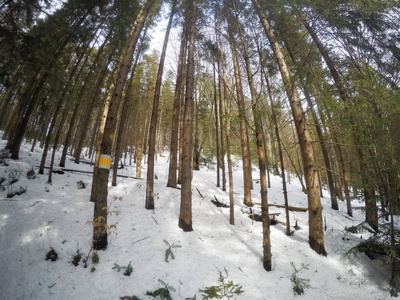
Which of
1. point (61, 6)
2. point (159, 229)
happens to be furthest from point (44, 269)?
point (61, 6)

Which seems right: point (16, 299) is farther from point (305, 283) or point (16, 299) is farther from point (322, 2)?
point (322, 2)

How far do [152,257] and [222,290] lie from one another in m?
1.77

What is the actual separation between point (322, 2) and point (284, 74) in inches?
98.1

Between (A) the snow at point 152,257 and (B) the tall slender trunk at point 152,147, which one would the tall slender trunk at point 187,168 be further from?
(B) the tall slender trunk at point 152,147

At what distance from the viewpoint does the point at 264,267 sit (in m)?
4.44

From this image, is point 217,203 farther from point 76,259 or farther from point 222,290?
point 76,259

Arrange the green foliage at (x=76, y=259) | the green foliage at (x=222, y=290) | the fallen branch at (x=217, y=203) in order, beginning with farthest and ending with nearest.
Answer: the fallen branch at (x=217, y=203) < the green foliage at (x=76, y=259) < the green foliage at (x=222, y=290)

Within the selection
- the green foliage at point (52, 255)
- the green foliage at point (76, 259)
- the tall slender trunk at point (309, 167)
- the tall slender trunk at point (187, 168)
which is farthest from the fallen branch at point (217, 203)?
the green foliage at point (52, 255)

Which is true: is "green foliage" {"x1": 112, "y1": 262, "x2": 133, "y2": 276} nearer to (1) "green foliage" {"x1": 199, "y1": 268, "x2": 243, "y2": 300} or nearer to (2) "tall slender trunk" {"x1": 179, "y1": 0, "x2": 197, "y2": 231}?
(1) "green foliage" {"x1": 199, "y1": 268, "x2": 243, "y2": 300}

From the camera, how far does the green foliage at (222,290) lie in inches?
137

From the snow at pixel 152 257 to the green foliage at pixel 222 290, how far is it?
0.13 m

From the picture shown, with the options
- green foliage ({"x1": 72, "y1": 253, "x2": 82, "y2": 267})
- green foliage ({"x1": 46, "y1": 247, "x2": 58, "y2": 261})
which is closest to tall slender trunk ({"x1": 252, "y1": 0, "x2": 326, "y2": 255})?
green foliage ({"x1": 72, "y1": 253, "x2": 82, "y2": 267})

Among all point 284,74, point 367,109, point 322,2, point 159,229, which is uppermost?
point 322,2

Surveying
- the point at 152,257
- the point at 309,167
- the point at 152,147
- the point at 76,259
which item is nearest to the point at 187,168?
the point at 152,147
